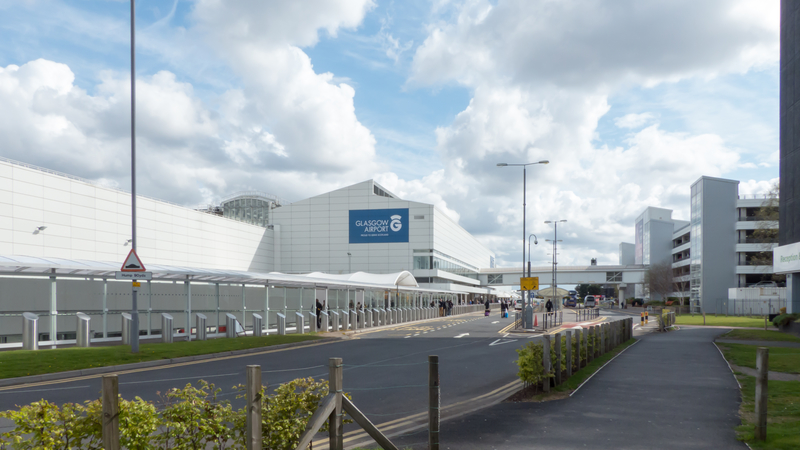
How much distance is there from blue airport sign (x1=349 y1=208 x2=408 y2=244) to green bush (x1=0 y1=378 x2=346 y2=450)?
8744 centimetres

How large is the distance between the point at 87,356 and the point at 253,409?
13.5 meters

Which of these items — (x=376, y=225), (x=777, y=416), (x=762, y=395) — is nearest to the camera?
(x=762, y=395)

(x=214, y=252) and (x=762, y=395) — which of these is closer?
(x=762, y=395)

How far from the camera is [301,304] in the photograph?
32.8m

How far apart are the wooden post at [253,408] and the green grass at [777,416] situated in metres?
6.22

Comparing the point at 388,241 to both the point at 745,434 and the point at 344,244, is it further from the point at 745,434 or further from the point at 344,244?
the point at 745,434

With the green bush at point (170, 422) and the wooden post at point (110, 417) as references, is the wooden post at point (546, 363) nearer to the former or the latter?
the green bush at point (170, 422)

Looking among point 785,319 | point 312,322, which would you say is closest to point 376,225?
point 312,322

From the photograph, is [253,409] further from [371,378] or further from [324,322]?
[324,322]

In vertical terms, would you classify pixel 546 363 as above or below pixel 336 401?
below

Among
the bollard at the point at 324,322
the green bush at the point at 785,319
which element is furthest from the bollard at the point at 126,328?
the green bush at the point at 785,319

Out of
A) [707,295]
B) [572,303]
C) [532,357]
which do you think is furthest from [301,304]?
[572,303]

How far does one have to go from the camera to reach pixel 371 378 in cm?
1411

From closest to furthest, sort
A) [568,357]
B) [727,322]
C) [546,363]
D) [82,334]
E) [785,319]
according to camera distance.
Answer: [546,363]
[568,357]
[82,334]
[785,319]
[727,322]
